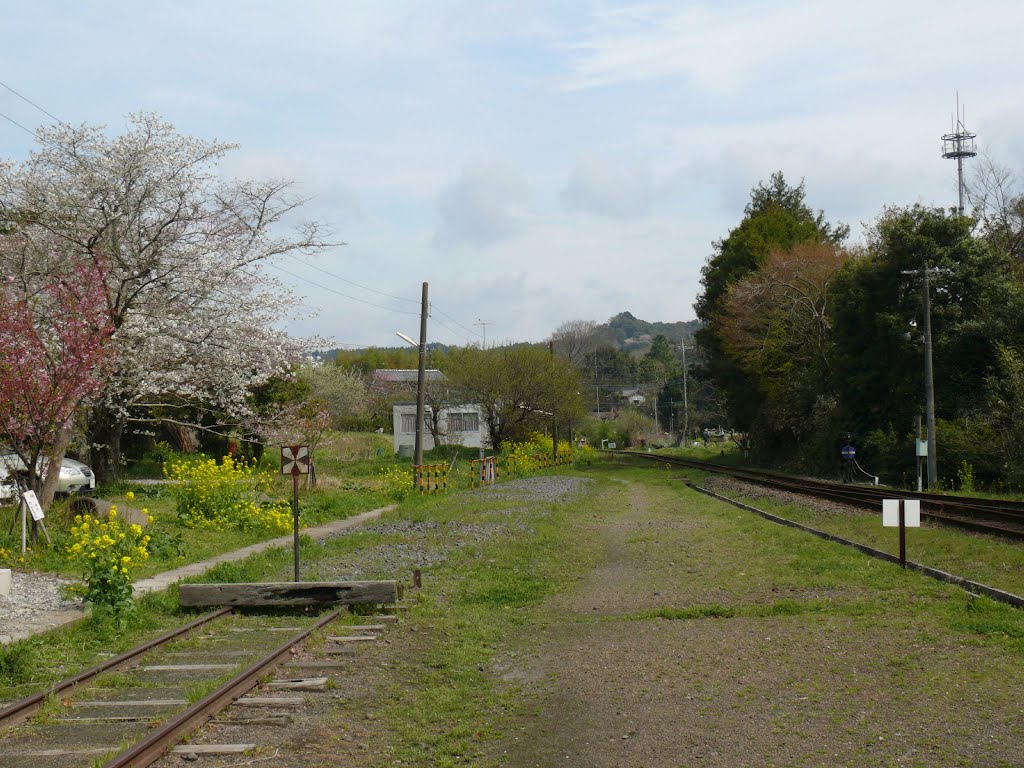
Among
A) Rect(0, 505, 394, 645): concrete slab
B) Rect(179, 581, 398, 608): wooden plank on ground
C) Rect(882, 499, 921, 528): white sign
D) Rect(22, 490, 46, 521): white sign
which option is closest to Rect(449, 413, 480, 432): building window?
Rect(0, 505, 394, 645): concrete slab

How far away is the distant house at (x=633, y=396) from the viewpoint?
144 metres

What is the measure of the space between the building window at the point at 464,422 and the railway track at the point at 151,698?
185 ft

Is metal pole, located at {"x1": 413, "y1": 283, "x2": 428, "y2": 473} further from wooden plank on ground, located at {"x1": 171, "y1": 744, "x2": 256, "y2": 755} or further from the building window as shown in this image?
the building window

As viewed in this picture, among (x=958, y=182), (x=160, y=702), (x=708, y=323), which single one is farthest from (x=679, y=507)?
(x=708, y=323)

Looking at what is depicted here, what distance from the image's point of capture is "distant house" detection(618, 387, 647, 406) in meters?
144

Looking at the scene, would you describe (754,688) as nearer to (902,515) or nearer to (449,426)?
(902,515)

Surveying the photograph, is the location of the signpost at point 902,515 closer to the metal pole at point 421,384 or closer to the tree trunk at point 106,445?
the tree trunk at point 106,445

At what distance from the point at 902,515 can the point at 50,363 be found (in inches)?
503

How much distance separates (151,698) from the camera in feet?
25.4

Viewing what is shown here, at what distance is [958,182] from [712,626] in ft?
154

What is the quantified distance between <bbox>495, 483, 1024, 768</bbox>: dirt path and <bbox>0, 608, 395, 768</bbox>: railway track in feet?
6.86

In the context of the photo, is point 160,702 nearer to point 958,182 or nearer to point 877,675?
point 877,675

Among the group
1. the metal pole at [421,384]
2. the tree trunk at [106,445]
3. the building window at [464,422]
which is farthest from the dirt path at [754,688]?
the building window at [464,422]

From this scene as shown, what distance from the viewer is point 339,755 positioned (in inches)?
251
